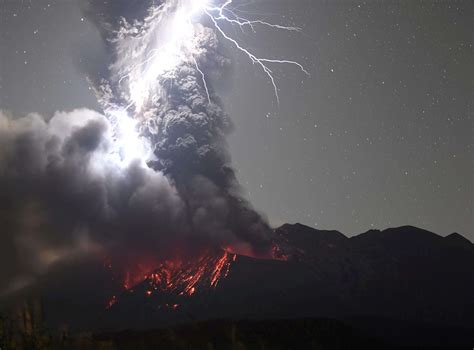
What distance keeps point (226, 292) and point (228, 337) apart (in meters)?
52.6

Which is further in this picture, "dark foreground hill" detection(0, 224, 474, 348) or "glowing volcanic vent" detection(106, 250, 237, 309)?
"glowing volcanic vent" detection(106, 250, 237, 309)

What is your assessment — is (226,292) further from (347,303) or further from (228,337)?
(228,337)

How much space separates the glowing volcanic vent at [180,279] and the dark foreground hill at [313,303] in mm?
836

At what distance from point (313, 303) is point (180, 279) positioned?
A: 37.9 metres

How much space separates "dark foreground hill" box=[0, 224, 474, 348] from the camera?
5630 inches

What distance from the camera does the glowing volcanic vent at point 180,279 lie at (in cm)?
15588

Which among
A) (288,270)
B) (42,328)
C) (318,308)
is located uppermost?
(288,270)

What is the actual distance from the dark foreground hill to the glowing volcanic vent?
2.74 feet

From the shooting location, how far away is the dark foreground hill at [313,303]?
143 meters

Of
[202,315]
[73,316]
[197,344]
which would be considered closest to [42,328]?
[197,344]

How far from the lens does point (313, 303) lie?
158 m

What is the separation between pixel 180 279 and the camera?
162750 mm

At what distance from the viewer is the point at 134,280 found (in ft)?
570

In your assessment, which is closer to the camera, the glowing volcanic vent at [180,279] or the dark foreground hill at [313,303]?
the dark foreground hill at [313,303]
